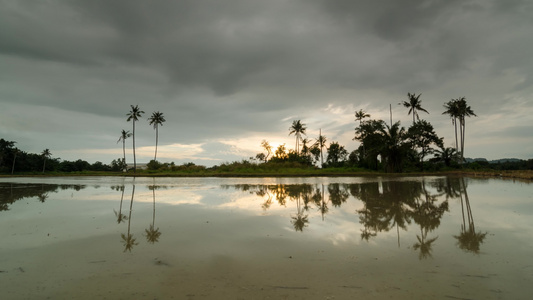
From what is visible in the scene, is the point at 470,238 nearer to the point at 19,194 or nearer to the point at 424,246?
the point at 424,246

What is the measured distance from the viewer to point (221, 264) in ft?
15.2

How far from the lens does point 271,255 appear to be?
5098 mm

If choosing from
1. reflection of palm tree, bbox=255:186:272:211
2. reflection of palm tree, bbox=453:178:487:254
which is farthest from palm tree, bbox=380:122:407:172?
reflection of palm tree, bbox=453:178:487:254

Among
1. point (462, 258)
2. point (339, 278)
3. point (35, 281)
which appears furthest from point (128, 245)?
point (462, 258)

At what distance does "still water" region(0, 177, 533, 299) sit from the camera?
367 cm

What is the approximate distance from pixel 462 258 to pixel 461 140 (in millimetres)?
52578

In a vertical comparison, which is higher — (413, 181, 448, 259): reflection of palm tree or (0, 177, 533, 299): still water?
(413, 181, 448, 259): reflection of palm tree

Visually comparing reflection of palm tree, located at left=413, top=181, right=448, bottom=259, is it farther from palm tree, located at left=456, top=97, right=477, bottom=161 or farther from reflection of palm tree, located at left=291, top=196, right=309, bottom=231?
palm tree, located at left=456, top=97, right=477, bottom=161

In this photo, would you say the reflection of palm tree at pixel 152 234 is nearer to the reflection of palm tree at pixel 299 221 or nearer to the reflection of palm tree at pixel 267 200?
the reflection of palm tree at pixel 299 221

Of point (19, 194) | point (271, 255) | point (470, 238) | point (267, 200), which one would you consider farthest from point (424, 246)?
point (19, 194)

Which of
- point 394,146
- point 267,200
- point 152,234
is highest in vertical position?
point 394,146

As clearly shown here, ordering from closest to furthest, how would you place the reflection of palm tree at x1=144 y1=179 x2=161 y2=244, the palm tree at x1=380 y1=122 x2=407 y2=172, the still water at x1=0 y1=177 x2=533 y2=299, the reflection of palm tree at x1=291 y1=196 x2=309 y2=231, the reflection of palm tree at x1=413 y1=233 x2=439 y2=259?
the still water at x1=0 y1=177 x2=533 y2=299
the reflection of palm tree at x1=413 y1=233 x2=439 y2=259
the reflection of palm tree at x1=144 y1=179 x2=161 y2=244
the reflection of palm tree at x1=291 y1=196 x2=309 y2=231
the palm tree at x1=380 y1=122 x2=407 y2=172

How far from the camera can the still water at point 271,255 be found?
3674mm

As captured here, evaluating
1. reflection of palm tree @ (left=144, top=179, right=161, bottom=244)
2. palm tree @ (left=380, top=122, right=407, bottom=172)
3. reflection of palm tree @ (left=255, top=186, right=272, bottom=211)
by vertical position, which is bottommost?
reflection of palm tree @ (left=144, top=179, right=161, bottom=244)
